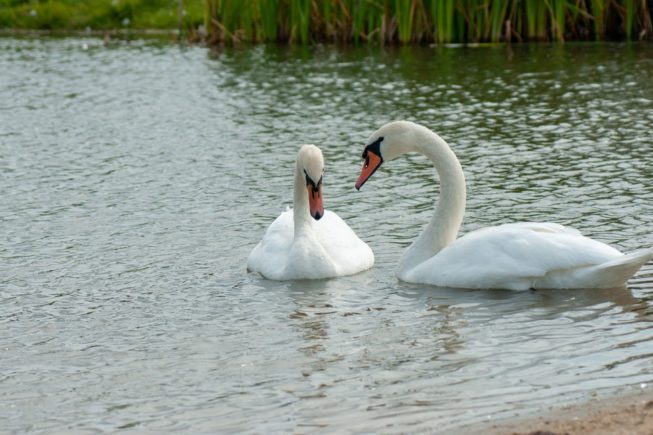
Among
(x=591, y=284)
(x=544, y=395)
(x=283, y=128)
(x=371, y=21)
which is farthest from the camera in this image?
(x=371, y=21)

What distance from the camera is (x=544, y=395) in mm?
6395

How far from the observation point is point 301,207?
33.1 feet

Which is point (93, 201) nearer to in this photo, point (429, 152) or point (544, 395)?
point (429, 152)

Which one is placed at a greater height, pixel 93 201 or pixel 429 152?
pixel 429 152

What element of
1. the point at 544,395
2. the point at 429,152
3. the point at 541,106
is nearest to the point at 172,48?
the point at 541,106

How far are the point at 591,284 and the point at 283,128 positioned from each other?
8531mm

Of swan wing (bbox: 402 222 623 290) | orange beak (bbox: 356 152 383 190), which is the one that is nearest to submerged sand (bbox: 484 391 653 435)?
swan wing (bbox: 402 222 623 290)

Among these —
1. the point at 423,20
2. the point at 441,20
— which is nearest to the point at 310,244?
the point at 441,20

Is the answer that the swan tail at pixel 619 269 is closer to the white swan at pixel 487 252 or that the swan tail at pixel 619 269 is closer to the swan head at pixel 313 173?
the white swan at pixel 487 252

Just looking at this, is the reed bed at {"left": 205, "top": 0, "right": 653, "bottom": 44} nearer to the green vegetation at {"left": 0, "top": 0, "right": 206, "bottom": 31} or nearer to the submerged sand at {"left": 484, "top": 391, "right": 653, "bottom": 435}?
the green vegetation at {"left": 0, "top": 0, "right": 206, "bottom": 31}

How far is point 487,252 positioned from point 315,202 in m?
1.43

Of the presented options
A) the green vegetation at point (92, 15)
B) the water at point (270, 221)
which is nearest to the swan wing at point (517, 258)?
the water at point (270, 221)

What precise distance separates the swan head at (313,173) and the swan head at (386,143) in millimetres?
371

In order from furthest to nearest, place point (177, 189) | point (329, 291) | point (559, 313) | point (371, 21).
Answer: point (371, 21)
point (177, 189)
point (329, 291)
point (559, 313)
